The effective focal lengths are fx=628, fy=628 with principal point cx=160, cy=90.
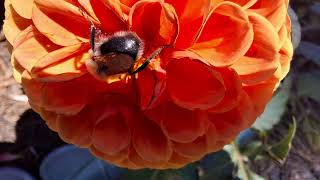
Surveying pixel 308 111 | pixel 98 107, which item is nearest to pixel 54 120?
pixel 98 107

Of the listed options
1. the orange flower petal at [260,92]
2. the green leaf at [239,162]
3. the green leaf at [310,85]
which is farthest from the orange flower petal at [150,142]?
the green leaf at [310,85]

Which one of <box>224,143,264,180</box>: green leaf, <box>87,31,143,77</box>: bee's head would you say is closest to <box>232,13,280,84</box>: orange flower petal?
<box>87,31,143,77</box>: bee's head

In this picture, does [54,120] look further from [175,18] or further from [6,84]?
[6,84]

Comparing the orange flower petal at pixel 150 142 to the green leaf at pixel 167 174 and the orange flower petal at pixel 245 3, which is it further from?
the green leaf at pixel 167 174

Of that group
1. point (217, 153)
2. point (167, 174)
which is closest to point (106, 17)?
point (167, 174)

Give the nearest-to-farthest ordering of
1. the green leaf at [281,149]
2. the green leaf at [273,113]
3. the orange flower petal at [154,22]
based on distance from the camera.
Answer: the orange flower petal at [154,22], the green leaf at [281,149], the green leaf at [273,113]

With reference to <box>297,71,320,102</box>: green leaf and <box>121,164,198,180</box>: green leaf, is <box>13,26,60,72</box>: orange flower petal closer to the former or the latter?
<box>121,164,198,180</box>: green leaf
